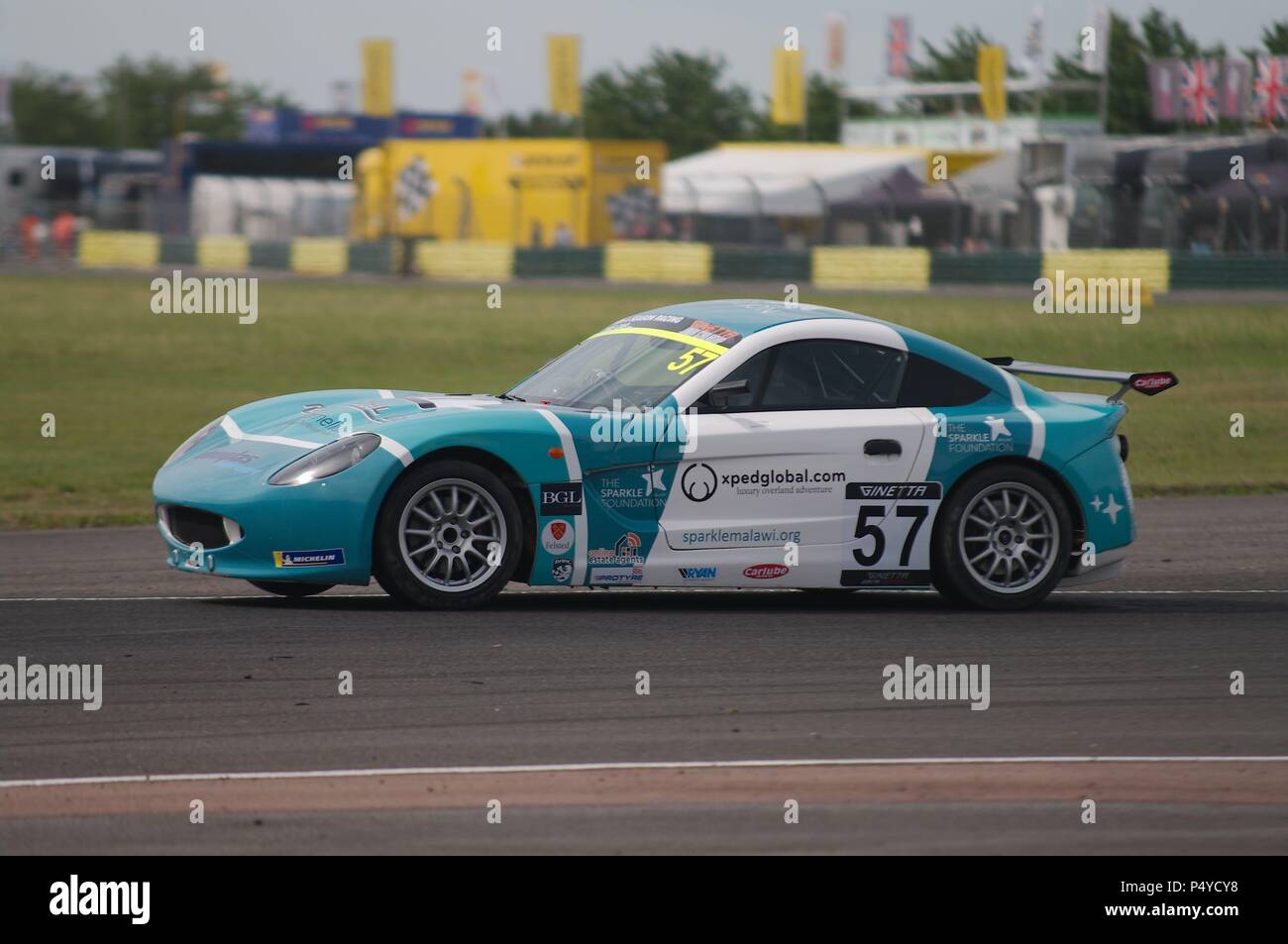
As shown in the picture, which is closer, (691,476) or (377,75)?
(691,476)

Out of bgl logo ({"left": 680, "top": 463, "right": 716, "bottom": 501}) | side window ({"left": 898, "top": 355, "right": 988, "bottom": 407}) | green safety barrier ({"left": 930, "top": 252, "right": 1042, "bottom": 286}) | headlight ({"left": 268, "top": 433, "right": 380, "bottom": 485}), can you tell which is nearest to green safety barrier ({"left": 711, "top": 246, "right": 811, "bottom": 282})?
green safety barrier ({"left": 930, "top": 252, "right": 1042, "bottom": 286})

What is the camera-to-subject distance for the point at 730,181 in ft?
194

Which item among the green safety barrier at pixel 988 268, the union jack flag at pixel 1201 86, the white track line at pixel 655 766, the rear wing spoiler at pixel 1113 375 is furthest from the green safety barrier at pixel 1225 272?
the white track line at pixel 655 766

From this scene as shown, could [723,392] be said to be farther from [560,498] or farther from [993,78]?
[993,78]

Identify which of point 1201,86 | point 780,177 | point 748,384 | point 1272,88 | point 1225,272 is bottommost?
point 748,384

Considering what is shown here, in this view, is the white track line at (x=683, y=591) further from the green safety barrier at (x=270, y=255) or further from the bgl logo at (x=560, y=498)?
the green safety barrier at (x=270, y=255)

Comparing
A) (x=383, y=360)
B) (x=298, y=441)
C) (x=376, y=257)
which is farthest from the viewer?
(x=376, y=257)

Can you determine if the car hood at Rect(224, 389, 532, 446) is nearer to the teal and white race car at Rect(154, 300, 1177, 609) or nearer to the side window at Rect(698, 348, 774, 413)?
the teal and white race car at Rect(154, 300, 1177, 609)

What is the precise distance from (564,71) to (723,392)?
56905 millimetres

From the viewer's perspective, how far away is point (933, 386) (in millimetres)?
9094

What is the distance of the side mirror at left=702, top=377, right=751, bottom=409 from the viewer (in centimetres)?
866

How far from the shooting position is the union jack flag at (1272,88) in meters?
48.7

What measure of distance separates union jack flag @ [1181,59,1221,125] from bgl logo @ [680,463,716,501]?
48.2m

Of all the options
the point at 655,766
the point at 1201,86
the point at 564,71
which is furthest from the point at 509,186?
the point at 655,766
